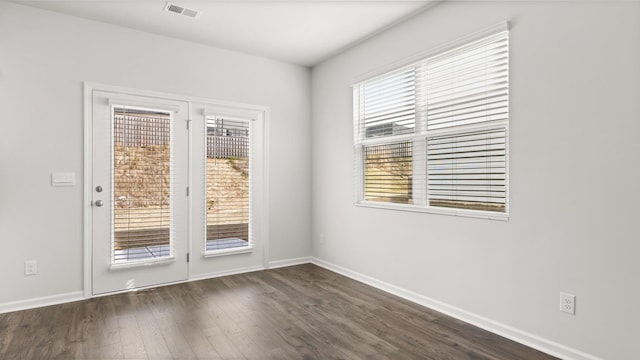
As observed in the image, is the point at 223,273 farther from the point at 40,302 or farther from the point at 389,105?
the point at 389,105

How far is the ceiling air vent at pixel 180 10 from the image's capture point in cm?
325

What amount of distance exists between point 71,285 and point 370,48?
3843 millimetres

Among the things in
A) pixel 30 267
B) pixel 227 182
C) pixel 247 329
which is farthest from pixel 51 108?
pixel 247 329

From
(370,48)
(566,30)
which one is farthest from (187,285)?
(566,30)

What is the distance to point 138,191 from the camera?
375cm

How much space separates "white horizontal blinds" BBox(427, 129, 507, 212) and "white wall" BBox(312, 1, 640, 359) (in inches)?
5.0

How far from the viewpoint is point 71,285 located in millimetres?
3420

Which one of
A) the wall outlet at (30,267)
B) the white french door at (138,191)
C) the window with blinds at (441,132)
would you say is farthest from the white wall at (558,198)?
the wall outlet at (30,267)

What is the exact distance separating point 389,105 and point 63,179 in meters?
3.24

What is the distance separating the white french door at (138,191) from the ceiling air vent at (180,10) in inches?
37.7

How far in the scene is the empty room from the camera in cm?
228

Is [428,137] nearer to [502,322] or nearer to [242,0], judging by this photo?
[502,322]

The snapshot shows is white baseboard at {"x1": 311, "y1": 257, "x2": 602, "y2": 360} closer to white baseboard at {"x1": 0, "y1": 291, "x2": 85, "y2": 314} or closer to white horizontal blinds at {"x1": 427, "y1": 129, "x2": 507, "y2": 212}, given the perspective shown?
white horizontal blinds at {"x1": 427, "y1": 129, "x2": 507, "y2": 212}

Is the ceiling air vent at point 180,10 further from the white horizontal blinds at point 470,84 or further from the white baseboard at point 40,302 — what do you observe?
the white baseboard at point 40,302
